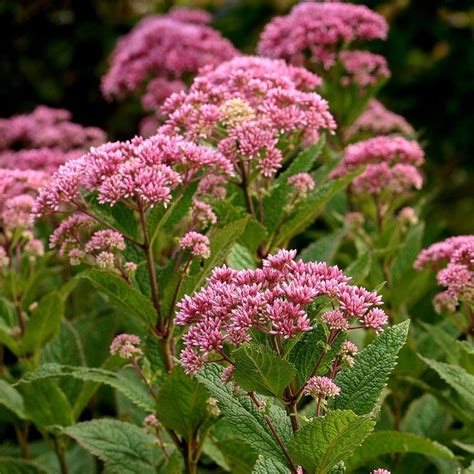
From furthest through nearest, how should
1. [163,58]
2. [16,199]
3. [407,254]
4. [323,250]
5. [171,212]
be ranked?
[163,58], [407,254], [323,250], [16,199], [171,212]

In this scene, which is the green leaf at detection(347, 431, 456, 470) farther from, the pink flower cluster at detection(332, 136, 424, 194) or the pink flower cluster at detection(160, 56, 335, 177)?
the pink flower cluster at detection(332, 136, 424, 194)

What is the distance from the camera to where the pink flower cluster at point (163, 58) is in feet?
11.9

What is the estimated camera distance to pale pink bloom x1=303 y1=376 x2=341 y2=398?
1494mm

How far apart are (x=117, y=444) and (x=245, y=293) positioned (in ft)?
2.96

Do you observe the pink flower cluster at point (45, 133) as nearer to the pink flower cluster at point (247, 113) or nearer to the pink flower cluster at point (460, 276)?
the pink flower cluster at point (247, 113)

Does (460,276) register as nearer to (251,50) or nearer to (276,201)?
(276,201)

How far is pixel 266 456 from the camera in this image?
1550mm

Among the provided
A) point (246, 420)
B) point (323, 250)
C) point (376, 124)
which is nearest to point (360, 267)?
point (323, 250)

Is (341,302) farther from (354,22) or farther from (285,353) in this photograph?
(354,22)

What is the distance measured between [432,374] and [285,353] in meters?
1.38

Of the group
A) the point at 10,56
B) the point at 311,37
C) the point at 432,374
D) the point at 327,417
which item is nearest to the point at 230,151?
the point at 327,417

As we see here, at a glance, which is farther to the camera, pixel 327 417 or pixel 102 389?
pixel 102 389

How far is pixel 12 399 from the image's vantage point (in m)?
2.59

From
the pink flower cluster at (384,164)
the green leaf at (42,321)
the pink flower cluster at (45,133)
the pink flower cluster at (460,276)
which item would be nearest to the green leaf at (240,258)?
the pink flower cluster at (460,276)
